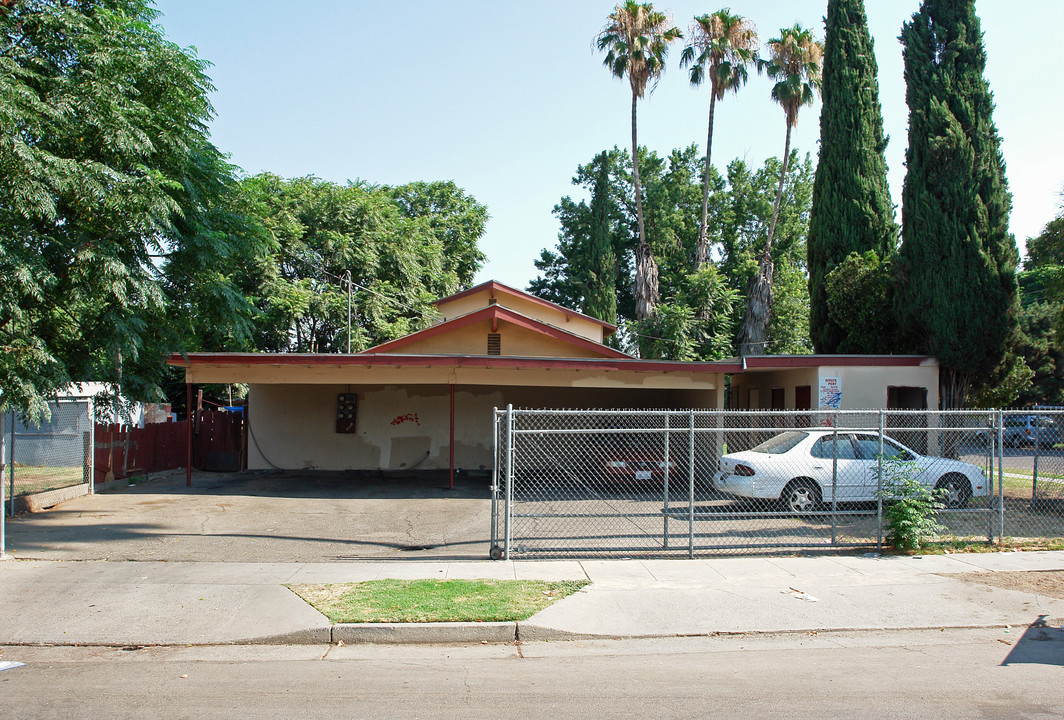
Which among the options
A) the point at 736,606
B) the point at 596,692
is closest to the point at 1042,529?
the point at 736,606

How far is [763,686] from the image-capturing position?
17.2 ft

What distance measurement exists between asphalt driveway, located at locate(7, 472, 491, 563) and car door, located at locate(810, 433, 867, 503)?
17.8ft

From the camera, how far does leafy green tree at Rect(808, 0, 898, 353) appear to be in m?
23.8

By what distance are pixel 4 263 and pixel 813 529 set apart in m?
11.2

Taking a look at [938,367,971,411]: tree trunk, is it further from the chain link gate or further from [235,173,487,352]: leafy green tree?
[235,173,487,352]: leafy green tree

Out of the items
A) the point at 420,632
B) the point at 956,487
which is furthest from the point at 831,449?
the point at 420,632

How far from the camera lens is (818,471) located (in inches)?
448

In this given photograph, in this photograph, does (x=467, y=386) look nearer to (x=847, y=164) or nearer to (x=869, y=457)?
(x=869, y=457)

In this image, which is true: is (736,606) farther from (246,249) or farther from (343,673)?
(246,249)

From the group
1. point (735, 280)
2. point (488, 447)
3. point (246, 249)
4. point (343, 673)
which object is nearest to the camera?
point (343, 673)

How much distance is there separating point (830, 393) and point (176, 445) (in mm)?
16686

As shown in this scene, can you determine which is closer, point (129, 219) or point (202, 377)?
point (129, 219)

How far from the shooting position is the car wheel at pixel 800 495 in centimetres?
1134

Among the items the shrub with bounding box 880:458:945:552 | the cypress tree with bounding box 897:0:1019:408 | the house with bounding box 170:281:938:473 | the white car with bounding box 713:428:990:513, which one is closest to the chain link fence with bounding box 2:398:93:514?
the house with bounding box 170:281:938:473
